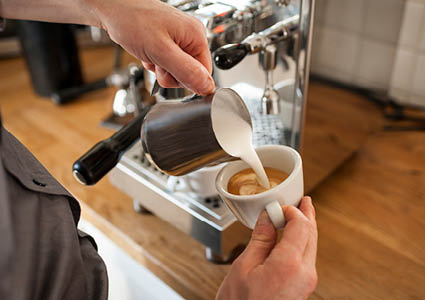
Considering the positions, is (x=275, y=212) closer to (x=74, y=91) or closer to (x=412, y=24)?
(x=412, y=24)

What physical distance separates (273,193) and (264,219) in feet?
0.08

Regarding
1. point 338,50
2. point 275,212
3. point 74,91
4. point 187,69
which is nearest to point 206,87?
point 187,69

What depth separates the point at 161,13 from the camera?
460 mm

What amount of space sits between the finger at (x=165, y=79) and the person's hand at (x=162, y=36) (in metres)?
0.02

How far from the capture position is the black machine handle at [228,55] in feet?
1.61

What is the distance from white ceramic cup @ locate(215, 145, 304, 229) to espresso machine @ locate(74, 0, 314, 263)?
10cm

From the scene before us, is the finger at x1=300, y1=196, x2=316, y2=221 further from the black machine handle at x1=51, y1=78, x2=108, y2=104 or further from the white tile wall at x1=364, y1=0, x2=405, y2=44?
the black machine handle at x1=51, y1=78, x2=108, y2=104

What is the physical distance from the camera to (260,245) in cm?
41

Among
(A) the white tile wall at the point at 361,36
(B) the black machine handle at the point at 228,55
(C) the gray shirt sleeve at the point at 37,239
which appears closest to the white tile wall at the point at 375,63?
(A) the white tile wall at the point at 361,36

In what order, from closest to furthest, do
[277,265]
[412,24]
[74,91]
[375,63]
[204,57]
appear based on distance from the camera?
[277,265]
[204,57]
[375,63]
[412,24]
[74,91]

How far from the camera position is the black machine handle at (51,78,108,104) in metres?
1.11

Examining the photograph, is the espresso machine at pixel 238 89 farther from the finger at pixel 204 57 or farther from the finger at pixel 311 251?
the finger at pixel 311 251

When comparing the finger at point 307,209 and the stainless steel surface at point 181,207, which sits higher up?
the finger at point 307,209

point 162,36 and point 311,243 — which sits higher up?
point 162,36
